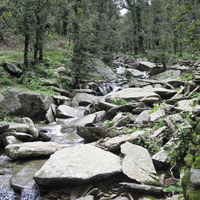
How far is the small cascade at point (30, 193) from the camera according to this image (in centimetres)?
383

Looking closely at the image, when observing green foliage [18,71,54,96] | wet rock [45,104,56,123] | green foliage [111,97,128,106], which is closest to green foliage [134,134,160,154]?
green foliage [111,97,128,106]

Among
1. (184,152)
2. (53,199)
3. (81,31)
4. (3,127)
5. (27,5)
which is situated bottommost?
(53,199)

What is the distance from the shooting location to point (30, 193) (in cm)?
388

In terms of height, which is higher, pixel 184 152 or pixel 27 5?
pixel 27 5

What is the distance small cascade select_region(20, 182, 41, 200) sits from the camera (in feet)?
12.6

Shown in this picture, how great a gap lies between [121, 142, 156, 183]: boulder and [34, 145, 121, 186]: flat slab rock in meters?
0.20

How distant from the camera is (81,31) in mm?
13484

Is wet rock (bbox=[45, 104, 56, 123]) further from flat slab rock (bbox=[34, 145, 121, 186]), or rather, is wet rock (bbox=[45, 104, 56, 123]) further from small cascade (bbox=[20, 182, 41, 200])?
small cascade (bbox=[20, 182, 41, 200])

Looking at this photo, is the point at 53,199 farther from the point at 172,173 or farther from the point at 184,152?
the point at 184,152

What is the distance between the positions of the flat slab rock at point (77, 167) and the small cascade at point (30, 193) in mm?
244

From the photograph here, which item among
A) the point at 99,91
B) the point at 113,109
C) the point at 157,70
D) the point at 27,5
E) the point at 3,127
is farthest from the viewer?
the point at 157,70

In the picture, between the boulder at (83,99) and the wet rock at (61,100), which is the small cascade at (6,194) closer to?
the wet rock at (61,100)

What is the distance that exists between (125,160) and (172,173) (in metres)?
0.95

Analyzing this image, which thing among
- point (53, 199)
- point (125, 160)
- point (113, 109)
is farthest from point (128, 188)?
point (113, 109)
